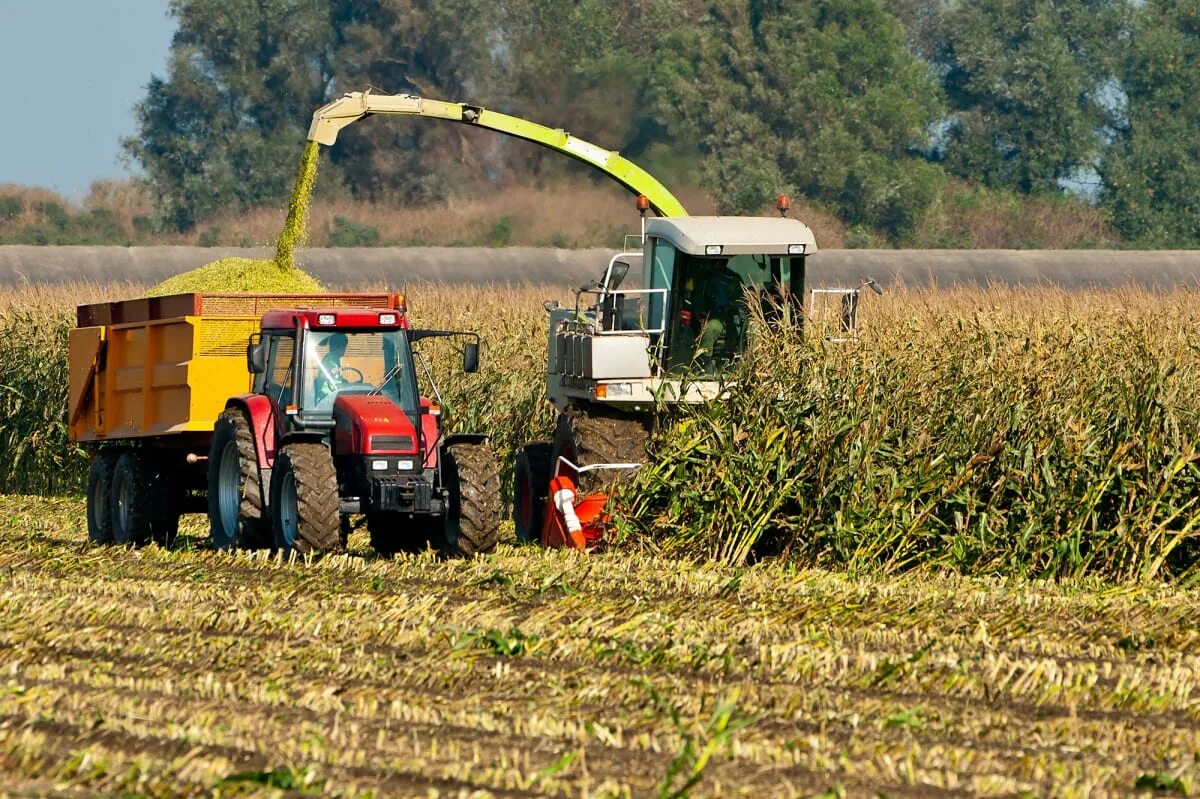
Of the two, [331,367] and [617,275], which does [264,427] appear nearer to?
[331,367]

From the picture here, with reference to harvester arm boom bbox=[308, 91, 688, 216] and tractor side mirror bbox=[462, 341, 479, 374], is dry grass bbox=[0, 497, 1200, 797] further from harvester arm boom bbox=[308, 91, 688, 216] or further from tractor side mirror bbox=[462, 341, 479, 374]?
harvester arm boom bbox=[308, 91, 688, 216]

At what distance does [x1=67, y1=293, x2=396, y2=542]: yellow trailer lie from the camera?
12719 millimetres

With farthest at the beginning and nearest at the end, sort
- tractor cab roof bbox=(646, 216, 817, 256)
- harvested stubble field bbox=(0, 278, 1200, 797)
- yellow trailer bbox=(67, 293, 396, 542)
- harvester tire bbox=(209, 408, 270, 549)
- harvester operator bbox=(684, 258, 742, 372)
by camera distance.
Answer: harvester operator bbox=(684, 258, 742, 372), tractor cab roof bbox=(646, 216, 817, 256), yellow trailer bbox=(67, 293, 396, 542), harvester tire bbox=(209, 408, 270, 549), harvested stubble field bbox=(0, 278, 1200, 797)

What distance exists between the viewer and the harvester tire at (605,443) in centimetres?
1259

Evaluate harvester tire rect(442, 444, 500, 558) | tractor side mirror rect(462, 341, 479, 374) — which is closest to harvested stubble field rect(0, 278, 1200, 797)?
harvester tire rect(442, 444, 500, 558)

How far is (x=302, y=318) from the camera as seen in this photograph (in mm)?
11648

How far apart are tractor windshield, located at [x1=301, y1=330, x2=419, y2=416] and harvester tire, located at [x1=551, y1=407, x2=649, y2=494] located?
4.70ft

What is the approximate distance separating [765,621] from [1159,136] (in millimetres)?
42616

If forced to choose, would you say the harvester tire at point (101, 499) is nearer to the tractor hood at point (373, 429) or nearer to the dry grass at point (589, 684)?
the tractor hood at point (373, 429)

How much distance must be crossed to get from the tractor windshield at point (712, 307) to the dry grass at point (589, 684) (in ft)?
8.89

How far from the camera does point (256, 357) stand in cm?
1186

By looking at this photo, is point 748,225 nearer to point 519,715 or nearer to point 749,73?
point 519,715

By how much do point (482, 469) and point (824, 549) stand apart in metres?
2.25

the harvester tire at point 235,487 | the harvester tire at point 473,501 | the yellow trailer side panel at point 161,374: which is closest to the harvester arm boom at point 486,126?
the yellow trailer side panel at point 161,374
